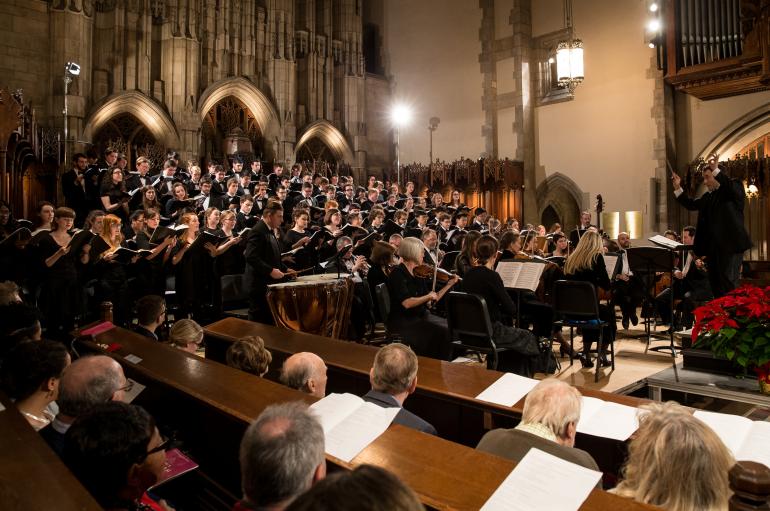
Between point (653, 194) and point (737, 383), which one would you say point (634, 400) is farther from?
point (653, 194)

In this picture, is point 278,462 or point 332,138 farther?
point 332,138

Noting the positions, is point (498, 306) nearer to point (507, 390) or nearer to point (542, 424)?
point (507, 390)

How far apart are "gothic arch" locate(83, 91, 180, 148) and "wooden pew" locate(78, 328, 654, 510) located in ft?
33.5

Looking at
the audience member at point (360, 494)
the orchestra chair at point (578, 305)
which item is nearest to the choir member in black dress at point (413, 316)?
the orchestra chair at point (578, 305)

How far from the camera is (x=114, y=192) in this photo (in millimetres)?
8359

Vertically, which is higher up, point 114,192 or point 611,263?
point 114,192

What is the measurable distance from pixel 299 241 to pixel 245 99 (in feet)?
30.8

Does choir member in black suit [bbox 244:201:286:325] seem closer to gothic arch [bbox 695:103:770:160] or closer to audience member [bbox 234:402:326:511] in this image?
audience member [bbox 234:402:326:511]

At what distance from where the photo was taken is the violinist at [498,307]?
471 cm

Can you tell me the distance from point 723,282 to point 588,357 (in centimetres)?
180

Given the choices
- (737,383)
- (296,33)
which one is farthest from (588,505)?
(296,33)

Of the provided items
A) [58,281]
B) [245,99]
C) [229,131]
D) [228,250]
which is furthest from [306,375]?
[245,99]

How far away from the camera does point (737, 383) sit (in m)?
3.95

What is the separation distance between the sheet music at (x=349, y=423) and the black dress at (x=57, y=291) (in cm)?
464
